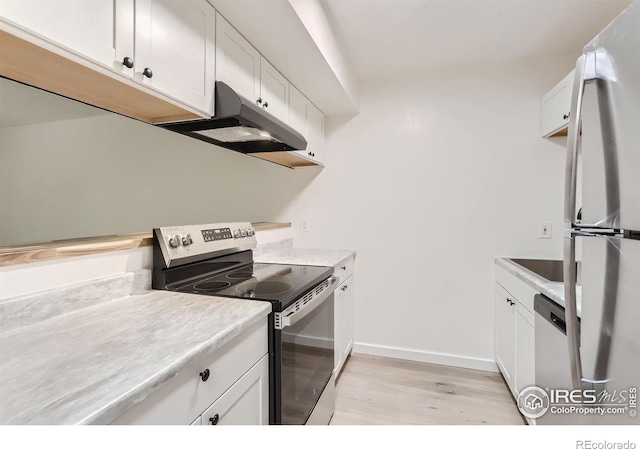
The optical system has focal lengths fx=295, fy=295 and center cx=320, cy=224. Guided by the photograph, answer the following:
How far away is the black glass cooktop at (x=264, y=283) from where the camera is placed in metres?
1.22

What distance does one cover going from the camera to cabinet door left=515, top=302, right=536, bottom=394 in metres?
1.52

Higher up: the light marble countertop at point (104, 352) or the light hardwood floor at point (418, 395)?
the light marble countertop at point (104, 352)

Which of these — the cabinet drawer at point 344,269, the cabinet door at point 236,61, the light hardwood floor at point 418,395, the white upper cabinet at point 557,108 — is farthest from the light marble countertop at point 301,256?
the white upper cabinet at point 557,108

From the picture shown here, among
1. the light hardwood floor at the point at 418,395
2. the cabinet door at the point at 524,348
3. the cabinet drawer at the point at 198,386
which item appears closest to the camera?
the cabinet drawer at the point at 198,386

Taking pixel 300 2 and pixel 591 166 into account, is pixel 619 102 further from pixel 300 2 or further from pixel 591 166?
pixel 300 2

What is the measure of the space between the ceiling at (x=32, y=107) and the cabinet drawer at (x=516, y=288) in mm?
2815

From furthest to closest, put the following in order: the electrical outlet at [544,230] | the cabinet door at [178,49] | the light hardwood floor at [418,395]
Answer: the electrical outlet at [544,230]
the light hardwood floor at [418,395]
the cabinet door at [178,49]

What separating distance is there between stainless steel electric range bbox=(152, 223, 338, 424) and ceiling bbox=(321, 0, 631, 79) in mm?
1508

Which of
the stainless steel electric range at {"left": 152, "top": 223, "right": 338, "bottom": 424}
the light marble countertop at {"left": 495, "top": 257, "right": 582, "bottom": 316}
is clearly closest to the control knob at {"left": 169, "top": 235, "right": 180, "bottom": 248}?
the stainless steel electric range at {"left": 152, "top": 223, "right": 338, "bottom": 424}

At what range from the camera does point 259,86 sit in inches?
66.2

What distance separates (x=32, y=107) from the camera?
2342 millimetres

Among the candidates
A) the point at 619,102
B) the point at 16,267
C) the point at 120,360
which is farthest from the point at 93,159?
the point at 619,102

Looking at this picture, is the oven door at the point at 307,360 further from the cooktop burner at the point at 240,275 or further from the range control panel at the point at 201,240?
the range control panel at the point at 201,240

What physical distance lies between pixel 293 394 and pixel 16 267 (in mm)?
1050
